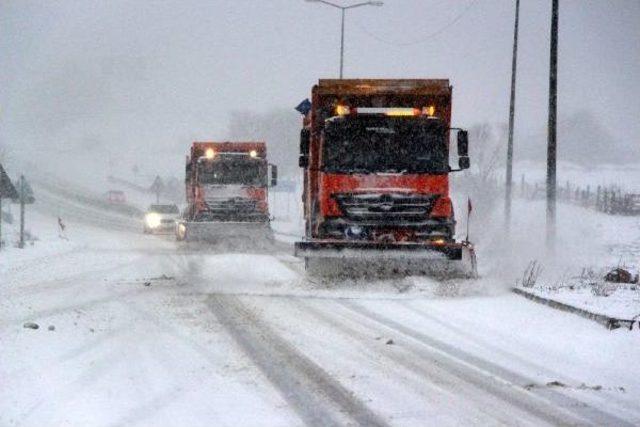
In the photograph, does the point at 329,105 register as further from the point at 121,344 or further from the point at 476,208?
the point at 476,208

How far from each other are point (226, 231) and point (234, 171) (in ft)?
6.66

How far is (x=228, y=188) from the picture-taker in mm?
25625

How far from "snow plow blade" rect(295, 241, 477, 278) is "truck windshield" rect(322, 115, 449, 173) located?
4.75ft

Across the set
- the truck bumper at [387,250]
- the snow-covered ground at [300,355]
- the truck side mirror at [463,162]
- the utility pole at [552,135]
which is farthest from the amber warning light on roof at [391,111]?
the utility pole at [552,135]

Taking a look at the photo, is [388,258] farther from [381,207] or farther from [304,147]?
[304,147]

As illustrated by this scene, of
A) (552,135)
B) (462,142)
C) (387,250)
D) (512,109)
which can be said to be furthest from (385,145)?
(512,109)

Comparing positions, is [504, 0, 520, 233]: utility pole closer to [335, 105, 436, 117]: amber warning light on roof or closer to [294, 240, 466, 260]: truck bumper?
[335, 105, 436, 117]: amber warning light on roof

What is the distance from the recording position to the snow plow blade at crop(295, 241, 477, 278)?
1381cm

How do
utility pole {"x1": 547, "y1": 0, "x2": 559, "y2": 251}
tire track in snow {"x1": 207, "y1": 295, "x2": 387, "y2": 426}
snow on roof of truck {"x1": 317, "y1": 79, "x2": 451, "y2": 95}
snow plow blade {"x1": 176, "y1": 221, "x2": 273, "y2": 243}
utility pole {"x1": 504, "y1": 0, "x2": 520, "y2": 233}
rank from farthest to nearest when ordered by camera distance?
utility pole {"x1": 504, "y1": 0, "x2": 520, "y2": 233} → snow plow blade {"x1": 176, "y1": 221, "x2": 273, "y2": 243} → utility pole {"x1": 547, "y1": 0, "x2": 559, "y2": 251} → snow on roof of truck {"x1": 317, "y1": 79, "x2": 451, "y2": 95} → tire track in snow {"x1": 207, "y1": 295, "x2": 387, "y2": 426}

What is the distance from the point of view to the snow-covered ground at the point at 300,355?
237 inches

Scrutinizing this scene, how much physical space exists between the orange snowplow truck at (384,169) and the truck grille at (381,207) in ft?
0.06

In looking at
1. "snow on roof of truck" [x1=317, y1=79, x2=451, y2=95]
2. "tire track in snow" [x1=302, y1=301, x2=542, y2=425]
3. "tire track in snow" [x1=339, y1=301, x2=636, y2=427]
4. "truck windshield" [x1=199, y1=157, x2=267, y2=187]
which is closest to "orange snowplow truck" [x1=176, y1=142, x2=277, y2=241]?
"truck windshield" [x1=199, y1=157, x2=267, y2=187]

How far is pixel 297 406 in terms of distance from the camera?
242 inches

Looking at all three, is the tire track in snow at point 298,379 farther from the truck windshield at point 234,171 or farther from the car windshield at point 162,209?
the car windshield at point 162,209
